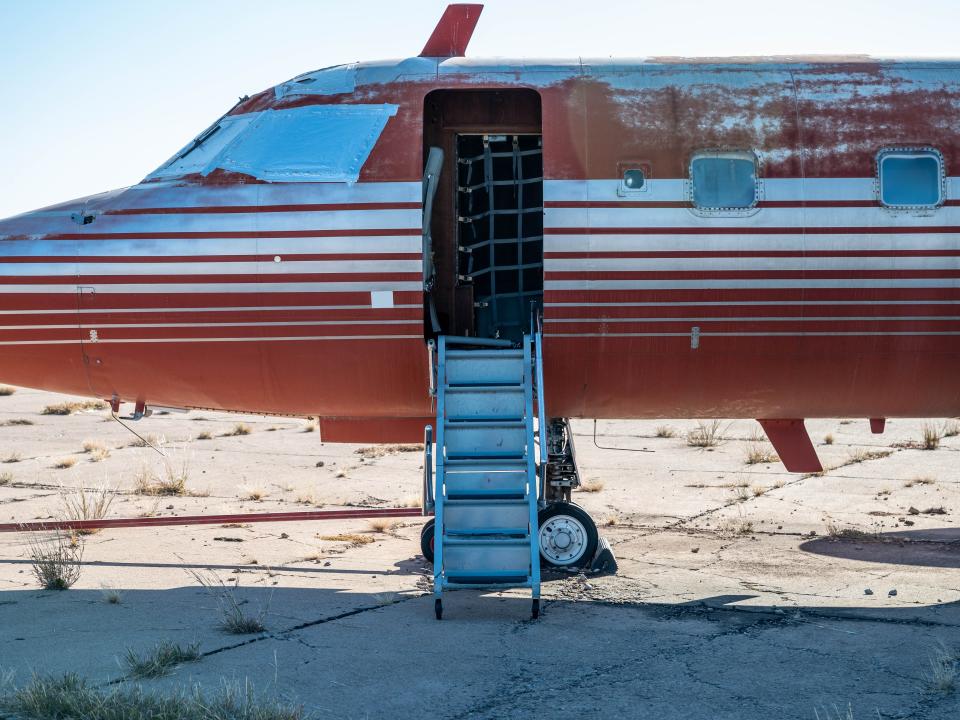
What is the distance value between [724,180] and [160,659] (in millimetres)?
6481

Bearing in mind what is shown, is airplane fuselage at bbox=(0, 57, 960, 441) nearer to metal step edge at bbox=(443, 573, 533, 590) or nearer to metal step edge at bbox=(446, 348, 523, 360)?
metal step edge at bbox=(446, 348, 523, 360)

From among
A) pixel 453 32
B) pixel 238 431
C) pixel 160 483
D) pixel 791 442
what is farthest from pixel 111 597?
pixel 238 431

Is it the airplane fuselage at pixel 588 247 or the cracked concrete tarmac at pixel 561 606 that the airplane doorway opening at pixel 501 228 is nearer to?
the airplane fuselage at pixel 588 247

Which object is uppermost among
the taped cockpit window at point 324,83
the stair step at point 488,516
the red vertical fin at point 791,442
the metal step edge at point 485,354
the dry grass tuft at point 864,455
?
the taped cockpit window at point 324,83

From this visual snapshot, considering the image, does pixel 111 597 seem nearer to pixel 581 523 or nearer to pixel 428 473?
pixel 428 473

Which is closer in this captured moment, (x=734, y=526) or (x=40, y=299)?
(x=40, y=299)

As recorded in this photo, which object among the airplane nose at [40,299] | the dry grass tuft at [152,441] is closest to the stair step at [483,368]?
the airplane nose at [40,299]

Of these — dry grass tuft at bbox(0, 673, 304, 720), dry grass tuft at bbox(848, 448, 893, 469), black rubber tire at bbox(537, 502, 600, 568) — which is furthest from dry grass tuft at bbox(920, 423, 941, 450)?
dry grass tuft at bbox(0, 673, 304, 720)

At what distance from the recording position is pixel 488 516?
30.3 ft

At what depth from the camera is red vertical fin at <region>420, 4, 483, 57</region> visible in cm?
1105

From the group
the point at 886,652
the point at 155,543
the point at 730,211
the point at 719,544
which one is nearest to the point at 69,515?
the point at 155,543

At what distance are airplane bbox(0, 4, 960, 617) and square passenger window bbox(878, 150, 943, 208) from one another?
0.02 metres

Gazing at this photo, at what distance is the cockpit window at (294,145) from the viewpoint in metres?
10.3

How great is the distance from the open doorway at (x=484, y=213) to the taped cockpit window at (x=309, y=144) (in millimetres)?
823
